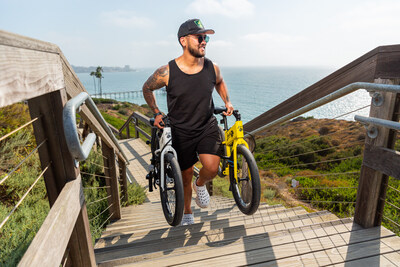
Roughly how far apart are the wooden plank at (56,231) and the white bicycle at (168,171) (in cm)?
87

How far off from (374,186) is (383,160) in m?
0.22

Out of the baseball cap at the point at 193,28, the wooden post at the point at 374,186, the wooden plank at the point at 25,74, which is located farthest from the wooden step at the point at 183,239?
the baseball cap at the point at 193,28

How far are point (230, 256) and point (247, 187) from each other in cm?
112

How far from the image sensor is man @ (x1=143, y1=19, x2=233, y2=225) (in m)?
2.18

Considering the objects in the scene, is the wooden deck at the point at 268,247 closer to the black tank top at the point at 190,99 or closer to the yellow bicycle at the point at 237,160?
the yellow bicycle at the point at 237,160

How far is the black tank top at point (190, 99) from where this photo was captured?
218 cm

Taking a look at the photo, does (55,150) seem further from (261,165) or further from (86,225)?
(261,165)

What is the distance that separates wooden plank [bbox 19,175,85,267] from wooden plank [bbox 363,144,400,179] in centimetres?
169

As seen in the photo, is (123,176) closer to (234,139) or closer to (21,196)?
(21,196)

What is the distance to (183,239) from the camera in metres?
1.96

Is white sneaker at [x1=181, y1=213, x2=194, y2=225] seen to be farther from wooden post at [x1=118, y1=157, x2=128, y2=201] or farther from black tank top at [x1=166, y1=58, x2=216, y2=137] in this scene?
wooden post at [x1=118, y1=157, x2=128, y2=201]

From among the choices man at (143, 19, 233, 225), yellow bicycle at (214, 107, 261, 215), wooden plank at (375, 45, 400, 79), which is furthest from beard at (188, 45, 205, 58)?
wooden plank at (375, 45, 400, 79)

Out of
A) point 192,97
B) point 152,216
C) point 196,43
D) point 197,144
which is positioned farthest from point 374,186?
point 152,216

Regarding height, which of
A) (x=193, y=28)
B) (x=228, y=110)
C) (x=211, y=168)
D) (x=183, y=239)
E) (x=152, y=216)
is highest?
(x=193, y=28)
